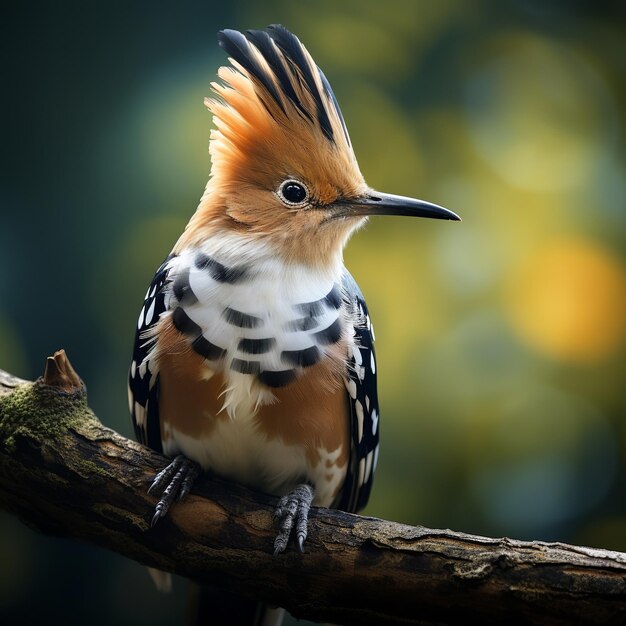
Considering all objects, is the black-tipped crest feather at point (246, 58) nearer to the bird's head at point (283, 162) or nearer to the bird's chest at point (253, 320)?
the bird's head at point (283, 162)

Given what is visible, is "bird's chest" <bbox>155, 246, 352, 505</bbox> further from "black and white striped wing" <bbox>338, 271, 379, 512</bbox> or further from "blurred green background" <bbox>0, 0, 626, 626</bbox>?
"blurred green background" <bbox>0, 0, 626, 626</bbox>

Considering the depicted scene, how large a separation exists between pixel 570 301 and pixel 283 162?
1347mm

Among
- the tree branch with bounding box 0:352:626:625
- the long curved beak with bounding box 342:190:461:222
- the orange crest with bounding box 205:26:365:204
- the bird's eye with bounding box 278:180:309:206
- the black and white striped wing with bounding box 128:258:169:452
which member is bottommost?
the tree branch with bounding box 0:352:626:625

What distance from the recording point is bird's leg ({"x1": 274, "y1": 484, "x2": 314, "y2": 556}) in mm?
1433

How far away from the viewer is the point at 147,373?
1.66 m

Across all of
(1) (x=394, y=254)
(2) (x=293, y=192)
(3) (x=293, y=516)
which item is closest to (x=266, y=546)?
(3) (x=293, y=516)

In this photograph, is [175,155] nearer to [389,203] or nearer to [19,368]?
[19,368]

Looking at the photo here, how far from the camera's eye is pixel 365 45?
8.52 feet

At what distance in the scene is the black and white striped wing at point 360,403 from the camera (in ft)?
5.53

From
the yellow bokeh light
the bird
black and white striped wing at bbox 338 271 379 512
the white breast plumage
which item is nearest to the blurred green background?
the yellow bokeh light

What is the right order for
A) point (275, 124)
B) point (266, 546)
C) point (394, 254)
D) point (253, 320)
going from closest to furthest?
point (266, 546), point (253, 320), point (275, 124), point (394, 254)

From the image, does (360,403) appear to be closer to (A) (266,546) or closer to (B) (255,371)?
(B) (255,371)

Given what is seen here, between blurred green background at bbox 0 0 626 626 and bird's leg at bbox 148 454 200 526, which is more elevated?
blurred green background at bbox 0 0 626 626

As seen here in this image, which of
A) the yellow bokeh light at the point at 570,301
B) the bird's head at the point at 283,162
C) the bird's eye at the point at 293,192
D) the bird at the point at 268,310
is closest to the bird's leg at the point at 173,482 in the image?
the bird at the point at 268,310
